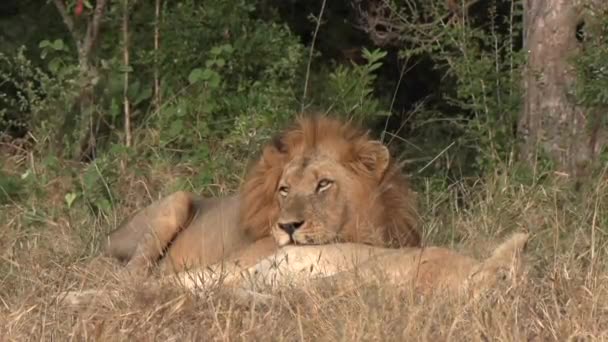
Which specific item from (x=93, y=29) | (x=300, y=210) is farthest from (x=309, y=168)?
(x=93, y=29)

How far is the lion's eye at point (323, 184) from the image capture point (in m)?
6.08

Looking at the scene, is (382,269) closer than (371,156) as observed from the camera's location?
Yes

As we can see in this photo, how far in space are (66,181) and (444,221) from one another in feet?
6.65

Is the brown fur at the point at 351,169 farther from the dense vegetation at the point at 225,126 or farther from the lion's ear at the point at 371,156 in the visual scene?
the dense vegetation at the point at 225,126

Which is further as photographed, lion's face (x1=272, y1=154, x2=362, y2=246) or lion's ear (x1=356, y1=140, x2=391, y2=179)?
lion's ear (x1=356, y1=140, x2=391, y2=179)

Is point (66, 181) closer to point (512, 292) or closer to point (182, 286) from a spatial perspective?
point (182, 286)

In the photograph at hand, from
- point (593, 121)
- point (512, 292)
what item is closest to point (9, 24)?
point (593, 121)

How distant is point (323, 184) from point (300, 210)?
197 mm

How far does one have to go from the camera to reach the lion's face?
19.3 ft

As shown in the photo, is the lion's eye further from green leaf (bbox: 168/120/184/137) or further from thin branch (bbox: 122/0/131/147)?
thin branch (bbox: 122/0/131/147)

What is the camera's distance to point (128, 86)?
8.59 metres

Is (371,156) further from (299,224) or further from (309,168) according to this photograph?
(299,224)

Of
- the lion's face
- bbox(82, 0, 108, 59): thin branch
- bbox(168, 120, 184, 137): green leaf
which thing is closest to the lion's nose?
the lion's face

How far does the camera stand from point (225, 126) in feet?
27.1
